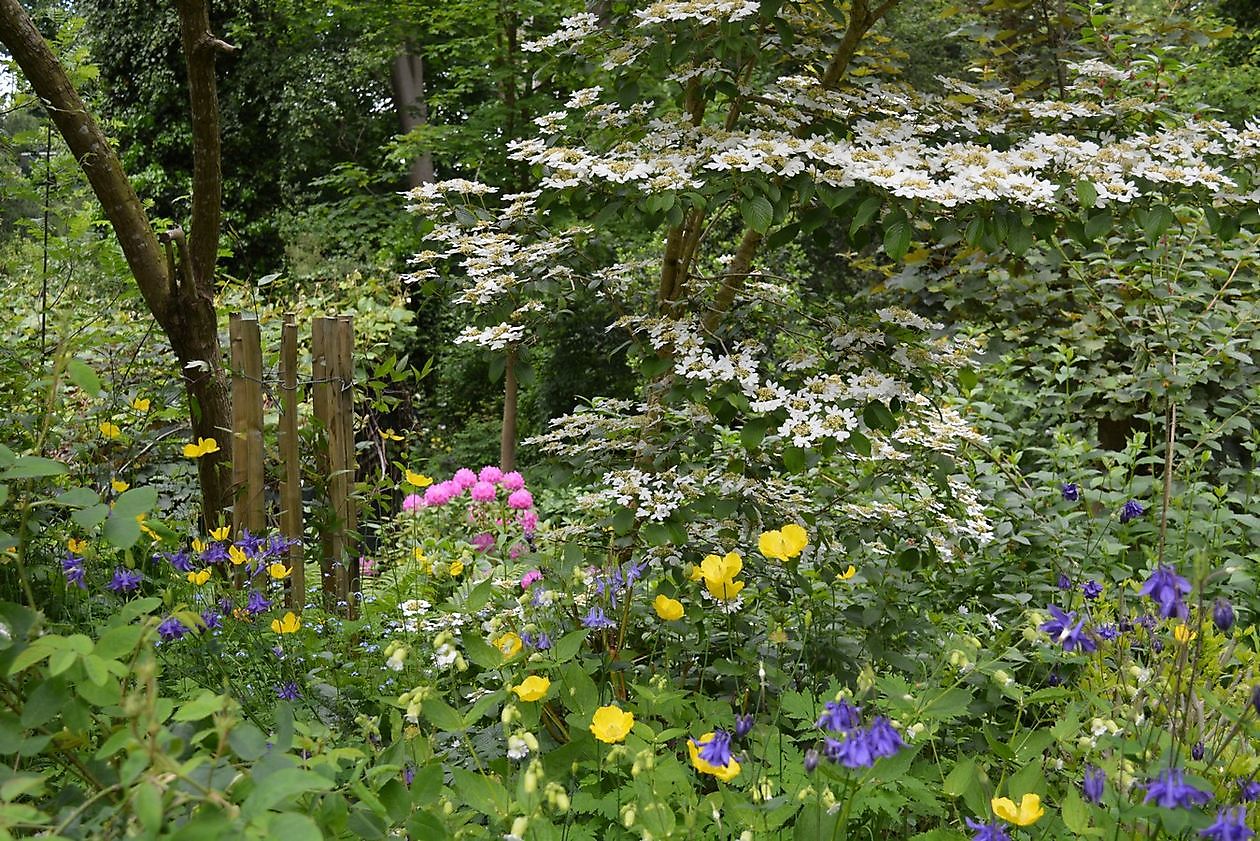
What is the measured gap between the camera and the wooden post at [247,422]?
2.79m

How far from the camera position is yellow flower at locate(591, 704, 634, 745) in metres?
1.38

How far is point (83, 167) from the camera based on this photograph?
106 inches

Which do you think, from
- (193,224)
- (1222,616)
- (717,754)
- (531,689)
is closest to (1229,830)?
(1222,616)

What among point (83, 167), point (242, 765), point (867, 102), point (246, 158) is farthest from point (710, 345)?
point (246, 158)

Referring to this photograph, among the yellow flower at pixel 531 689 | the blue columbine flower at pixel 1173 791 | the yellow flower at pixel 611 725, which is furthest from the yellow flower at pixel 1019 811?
the yellow flower at pixel 531 689

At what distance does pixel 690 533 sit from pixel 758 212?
0.80 metres

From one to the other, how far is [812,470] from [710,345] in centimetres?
84

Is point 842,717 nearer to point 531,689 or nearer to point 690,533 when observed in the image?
point 531,689

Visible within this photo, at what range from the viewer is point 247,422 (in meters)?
2.80

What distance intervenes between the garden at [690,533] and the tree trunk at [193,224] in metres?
0.01

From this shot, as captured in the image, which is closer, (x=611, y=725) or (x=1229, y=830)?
(x=1229, y=830)

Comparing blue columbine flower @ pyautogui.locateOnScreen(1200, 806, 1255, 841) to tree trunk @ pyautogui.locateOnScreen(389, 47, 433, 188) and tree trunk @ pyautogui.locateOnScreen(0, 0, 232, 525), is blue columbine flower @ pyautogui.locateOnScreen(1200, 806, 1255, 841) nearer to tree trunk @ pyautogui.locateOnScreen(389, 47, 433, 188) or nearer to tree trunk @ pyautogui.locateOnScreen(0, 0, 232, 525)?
tree trunk @ pyautogui.locateOnScreen(0, 0, 232, 525)

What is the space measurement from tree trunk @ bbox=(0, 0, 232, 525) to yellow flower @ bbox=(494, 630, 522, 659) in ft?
4.67

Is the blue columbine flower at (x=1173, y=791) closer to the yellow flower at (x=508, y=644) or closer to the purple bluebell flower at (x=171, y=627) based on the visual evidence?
the yellow flower at (x=508, y=644)
